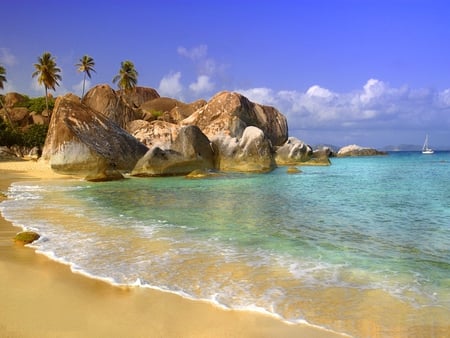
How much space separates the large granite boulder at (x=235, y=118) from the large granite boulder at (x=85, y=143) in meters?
7.86

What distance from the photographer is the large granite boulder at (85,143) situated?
22.2 meters

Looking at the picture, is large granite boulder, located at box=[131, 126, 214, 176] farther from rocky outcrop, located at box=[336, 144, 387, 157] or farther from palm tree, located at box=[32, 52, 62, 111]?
rocky outcrop, located at box=[336, 144, 387, 157]

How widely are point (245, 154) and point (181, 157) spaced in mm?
5171

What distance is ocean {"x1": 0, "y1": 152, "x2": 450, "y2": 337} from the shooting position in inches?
174

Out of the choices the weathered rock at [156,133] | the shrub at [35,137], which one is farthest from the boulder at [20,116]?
the weathered rock at [156,133]

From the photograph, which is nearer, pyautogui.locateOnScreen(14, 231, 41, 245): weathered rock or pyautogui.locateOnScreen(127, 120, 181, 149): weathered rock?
pyautogui.locateOnScreen(14, 231, 41, 245): weathered rock

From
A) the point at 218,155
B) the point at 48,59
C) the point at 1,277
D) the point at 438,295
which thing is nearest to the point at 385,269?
the point at 438,295

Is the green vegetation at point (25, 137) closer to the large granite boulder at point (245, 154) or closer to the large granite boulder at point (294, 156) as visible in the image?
the large granite boulder at point (245, 154)

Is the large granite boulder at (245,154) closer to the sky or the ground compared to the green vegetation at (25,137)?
closer to the ground

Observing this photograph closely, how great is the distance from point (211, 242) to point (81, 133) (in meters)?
17.3

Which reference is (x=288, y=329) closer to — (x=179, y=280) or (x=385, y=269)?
(x=179, y=280)

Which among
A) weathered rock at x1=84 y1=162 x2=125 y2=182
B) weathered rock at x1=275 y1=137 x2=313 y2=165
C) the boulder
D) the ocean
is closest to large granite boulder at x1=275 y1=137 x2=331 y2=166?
weathered rock at x1=275 y1=137 x2=313 y2=165

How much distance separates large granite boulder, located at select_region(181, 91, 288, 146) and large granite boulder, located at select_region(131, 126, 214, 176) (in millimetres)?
4716

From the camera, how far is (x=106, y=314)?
4051mm
